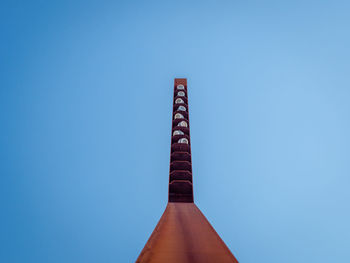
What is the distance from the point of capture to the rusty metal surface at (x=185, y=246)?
77cm

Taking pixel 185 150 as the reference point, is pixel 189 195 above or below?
below

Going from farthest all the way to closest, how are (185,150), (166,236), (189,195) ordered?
(185,150) < (189,195) < (166,236)

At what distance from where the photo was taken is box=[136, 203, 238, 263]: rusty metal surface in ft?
2.52

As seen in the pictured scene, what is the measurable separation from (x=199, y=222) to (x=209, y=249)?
372mm

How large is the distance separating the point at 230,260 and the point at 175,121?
14.9 ft

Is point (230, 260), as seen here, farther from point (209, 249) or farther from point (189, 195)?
point (189, 195)

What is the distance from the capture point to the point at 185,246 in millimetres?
865

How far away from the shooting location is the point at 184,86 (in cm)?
662

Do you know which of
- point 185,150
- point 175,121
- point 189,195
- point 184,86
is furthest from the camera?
point 184,86

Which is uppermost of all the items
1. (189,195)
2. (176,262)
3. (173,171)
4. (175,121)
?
(175,121)

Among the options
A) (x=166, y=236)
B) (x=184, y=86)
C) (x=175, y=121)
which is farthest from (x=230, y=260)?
(x=184, y=86)

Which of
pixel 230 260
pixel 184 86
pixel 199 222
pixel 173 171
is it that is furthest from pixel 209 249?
pixel 184 86

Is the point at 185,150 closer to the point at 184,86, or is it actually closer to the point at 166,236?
the point at 184,86

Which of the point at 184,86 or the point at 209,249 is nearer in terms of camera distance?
the point at 209,249
